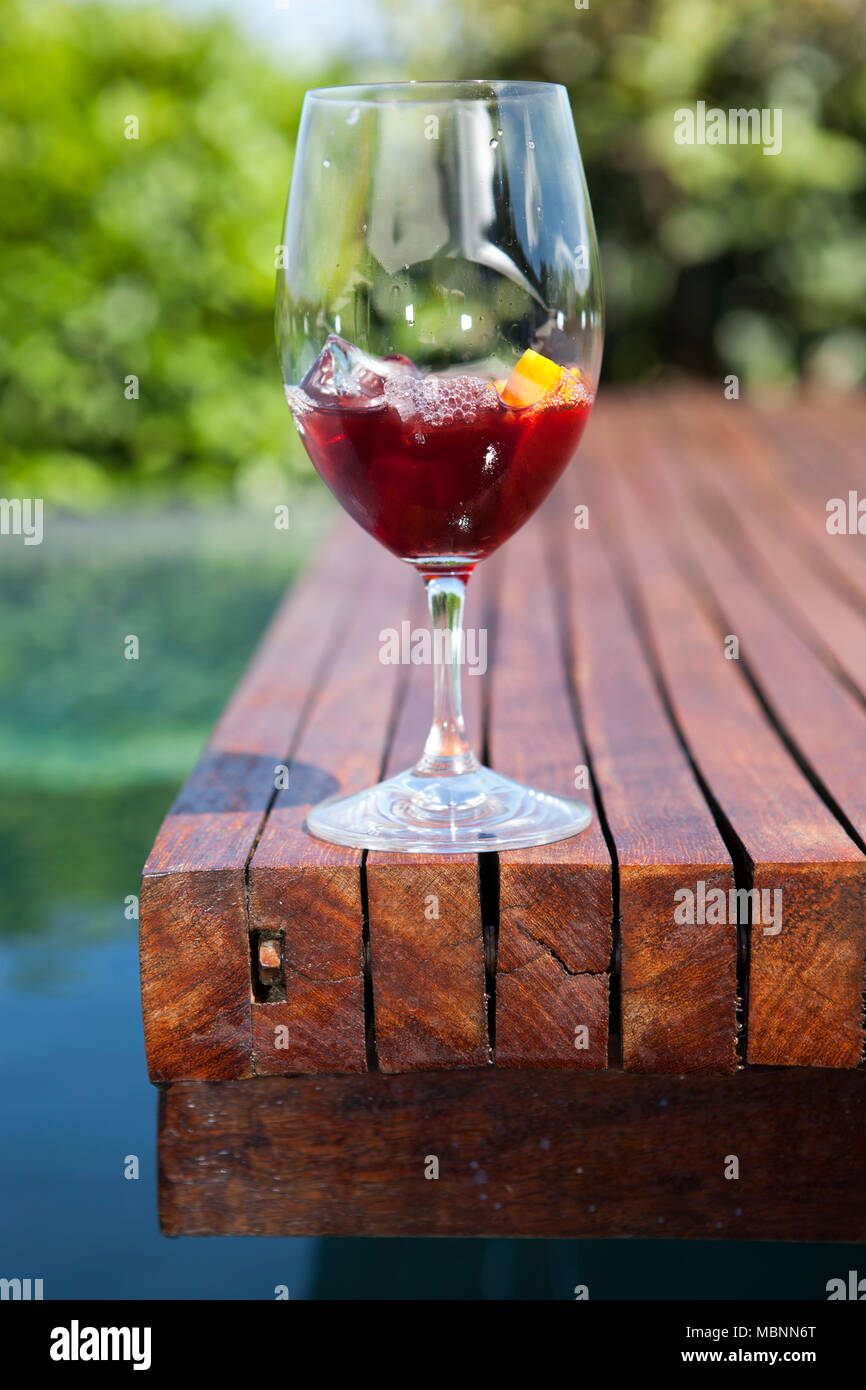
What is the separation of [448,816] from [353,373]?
0.43 metres

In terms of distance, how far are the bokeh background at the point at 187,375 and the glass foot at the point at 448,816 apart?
2.04 ft

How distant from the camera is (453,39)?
8.58m

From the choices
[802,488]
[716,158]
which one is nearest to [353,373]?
[802,488]

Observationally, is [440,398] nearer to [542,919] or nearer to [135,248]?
[542,919]

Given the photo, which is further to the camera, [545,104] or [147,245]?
[147,245]

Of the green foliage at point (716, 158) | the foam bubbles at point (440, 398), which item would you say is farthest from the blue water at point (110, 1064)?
the green foliage at point (716, 158)

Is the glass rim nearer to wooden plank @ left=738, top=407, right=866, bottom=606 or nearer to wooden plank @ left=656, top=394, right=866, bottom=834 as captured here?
wooden plank @ left=656, top=394, right=866, bottom=834

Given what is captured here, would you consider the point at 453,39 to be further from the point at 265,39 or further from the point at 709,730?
the point at 709,730

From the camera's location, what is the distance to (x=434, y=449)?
1.32 meters

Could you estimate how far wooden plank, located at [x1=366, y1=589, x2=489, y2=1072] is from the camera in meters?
1.38

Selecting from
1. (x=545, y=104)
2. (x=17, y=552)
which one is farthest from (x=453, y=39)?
(x=545, y=104)

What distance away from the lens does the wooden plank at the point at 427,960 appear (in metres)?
1.38
